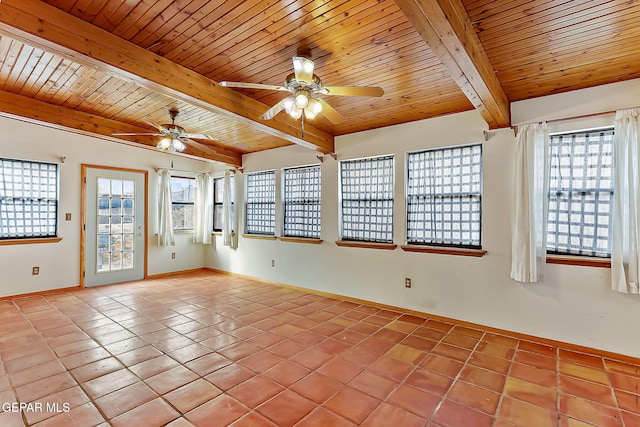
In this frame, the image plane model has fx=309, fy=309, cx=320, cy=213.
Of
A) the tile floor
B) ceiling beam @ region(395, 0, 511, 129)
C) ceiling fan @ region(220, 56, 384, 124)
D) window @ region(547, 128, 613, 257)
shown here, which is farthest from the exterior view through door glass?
window @ region(547, 128, 613, 257)

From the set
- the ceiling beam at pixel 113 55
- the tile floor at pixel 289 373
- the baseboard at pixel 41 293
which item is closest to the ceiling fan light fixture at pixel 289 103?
the ceiling beam at pixel 113 55

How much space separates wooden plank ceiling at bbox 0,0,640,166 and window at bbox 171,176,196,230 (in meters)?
3.08

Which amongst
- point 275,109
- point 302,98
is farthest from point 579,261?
point 275,109

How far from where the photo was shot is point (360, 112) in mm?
3842

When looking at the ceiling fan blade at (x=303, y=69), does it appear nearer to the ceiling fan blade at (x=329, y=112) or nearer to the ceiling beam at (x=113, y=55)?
the ceiling fan blade at (x=329, y=112)

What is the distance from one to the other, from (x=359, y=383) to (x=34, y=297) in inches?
207

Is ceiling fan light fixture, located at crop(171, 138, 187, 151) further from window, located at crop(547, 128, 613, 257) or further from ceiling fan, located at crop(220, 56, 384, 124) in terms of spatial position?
window, located at crop(547, 128, 613, 257)

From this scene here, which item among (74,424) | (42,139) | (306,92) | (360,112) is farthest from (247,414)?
(42,139)

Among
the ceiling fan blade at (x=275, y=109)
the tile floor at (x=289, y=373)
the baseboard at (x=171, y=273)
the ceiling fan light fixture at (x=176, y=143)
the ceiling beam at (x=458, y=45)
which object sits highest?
the ceiling beam at (x=458, y=45)

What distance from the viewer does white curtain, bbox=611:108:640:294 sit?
272 cm

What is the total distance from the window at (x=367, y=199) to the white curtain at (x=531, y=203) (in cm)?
158

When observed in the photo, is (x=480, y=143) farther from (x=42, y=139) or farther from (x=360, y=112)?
(x=42, y=139)

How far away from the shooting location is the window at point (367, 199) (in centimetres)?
443

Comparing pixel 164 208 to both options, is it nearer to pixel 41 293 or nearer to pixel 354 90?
pixel 41 293
